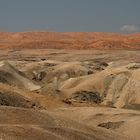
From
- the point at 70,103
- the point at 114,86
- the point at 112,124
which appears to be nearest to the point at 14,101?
the point at 70,103

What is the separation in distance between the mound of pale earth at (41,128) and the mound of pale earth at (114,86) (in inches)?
471

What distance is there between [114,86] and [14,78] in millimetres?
6613

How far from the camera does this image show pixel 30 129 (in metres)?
9.96

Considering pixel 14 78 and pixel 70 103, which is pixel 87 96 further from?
pixel 14 78

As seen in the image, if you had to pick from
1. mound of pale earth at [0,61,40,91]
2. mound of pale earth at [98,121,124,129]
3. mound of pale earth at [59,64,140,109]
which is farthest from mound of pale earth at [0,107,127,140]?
mound of pale earth at [0,61,40,91]

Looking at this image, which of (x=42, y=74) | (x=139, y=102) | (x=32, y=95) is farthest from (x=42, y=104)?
(x=42, y=74)

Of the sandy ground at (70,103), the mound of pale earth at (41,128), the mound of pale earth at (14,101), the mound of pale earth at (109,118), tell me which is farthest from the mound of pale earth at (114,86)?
the mound of pale earth at (41,128)

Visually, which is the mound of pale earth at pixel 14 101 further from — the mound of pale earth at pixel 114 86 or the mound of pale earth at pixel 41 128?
the mound of pale earth at pixel 114 86

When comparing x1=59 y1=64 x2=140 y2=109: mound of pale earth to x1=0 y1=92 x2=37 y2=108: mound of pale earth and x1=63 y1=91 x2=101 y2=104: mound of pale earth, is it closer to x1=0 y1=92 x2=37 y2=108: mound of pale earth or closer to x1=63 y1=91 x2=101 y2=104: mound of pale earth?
x1=63 y1=91 x2=101 y2=104: mound of pale earth

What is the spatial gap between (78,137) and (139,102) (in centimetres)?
1418

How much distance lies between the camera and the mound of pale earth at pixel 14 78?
95.5 ft

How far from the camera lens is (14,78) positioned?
30.0 metres

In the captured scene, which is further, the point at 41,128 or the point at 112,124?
the point at 112,124

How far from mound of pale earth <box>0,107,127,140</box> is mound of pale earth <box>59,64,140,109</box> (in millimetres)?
11967
